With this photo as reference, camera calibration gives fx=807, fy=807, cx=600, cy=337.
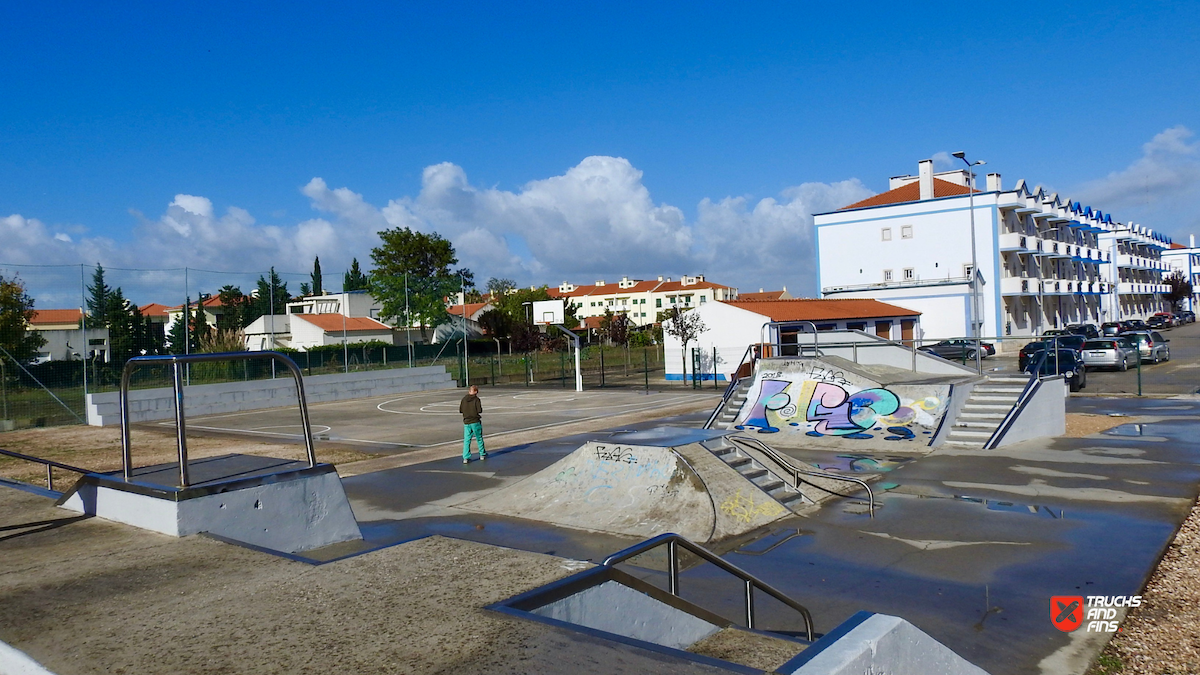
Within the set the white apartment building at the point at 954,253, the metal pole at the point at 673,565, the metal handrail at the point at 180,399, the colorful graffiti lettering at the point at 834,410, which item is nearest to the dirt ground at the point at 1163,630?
the metal pole at the point at 673,565

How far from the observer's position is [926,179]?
56.2 meters

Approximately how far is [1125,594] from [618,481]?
631 centimetres

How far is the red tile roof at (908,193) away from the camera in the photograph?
2210 inches

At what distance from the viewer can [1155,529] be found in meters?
9.86

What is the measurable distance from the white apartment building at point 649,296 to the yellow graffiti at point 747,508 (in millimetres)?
110005

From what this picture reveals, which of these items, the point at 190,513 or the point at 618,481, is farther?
the point at 618,481

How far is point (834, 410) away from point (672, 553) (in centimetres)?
1406

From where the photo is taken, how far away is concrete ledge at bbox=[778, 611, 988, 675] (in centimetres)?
355

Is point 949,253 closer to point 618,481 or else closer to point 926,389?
point 926,389

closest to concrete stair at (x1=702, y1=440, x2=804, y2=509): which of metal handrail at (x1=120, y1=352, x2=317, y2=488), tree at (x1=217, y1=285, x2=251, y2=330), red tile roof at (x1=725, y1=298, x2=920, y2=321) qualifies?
metal handrail at (x1=120, y1=352, x2=317, y2=488)

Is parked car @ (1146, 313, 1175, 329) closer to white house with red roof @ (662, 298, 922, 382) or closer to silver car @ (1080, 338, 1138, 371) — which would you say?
silver car @ (1080, 338, 1138, 371)

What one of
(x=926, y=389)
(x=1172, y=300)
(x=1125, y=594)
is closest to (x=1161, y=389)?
(x=926, y=389)

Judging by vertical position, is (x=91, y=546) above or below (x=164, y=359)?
below

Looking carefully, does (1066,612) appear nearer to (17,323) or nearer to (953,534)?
(953,534)
